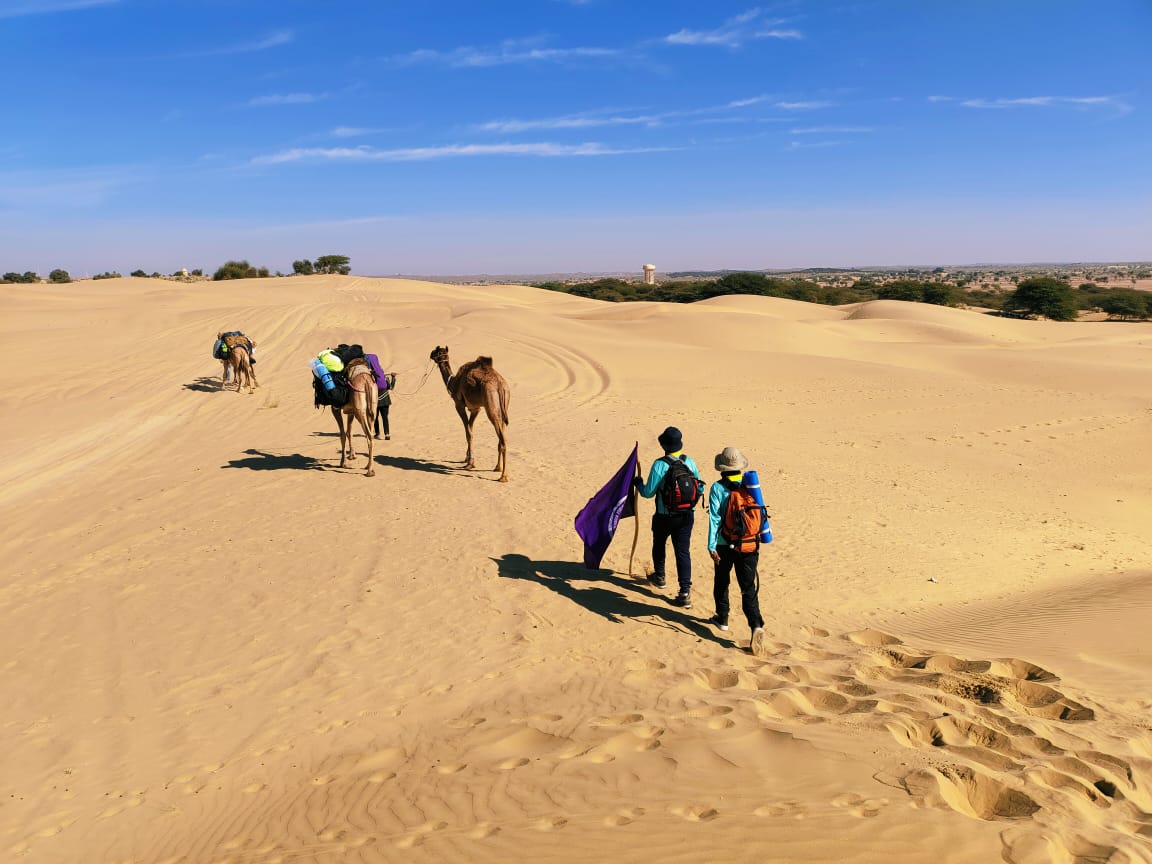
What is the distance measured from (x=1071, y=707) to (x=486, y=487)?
28.4 ft

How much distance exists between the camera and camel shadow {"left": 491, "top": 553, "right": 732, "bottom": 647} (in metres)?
7.91

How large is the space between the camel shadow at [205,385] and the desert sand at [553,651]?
3.30 meters

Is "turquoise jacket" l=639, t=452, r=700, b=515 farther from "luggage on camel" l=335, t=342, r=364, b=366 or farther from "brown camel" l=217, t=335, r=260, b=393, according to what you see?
"brown camel" l=217, t=335, r=260, b=393

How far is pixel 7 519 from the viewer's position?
11.9 m

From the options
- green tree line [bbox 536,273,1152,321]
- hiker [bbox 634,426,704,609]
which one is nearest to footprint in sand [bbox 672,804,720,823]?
hiker [bbox 634,426,704,609]

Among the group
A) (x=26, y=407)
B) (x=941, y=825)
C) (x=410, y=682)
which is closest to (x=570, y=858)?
(x=941, y=825)

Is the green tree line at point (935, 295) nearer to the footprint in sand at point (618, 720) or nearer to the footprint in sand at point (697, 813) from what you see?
the footprint in sand at point (618, 720)

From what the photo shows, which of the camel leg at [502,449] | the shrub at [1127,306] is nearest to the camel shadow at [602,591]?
the camel leg at [502,449]

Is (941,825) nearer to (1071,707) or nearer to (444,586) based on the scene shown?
(1071,707)

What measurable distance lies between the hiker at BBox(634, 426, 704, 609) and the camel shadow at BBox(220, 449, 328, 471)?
7.86 metres

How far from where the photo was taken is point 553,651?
727 cm

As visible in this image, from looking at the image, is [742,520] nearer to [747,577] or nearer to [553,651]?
[747,577]

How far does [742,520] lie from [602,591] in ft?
7.45

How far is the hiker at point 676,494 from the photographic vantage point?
768 centimetres
